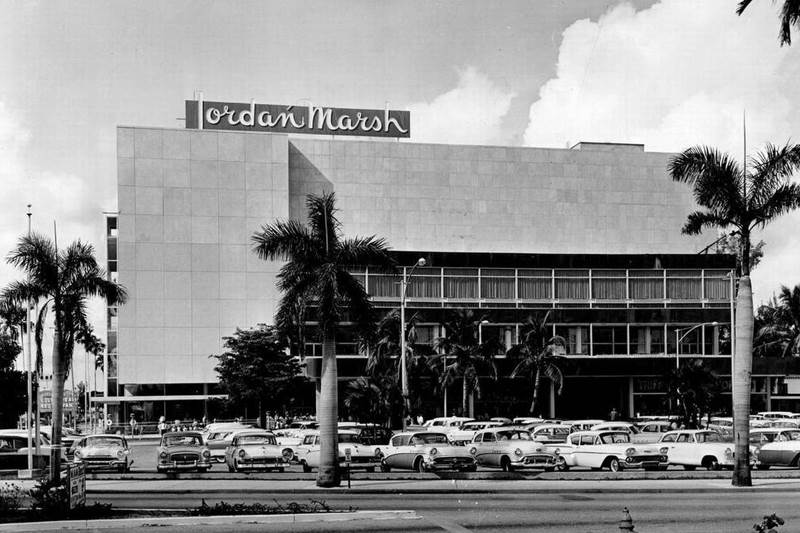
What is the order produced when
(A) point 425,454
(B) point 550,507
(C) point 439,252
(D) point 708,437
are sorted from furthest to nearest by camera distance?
1. (C) point 439,252
2. (D) point 708,437
3. (A) point 425,454
4. (B) point 550,507

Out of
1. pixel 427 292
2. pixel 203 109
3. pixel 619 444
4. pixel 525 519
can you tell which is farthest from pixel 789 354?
pixel 525 519

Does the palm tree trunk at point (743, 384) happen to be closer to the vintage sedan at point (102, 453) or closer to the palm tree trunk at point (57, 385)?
the vintage sedan at point (102, 453)

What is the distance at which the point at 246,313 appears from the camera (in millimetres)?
92625

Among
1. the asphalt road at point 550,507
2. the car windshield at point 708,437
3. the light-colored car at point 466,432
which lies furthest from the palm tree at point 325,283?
the light-colored car at point 466,432

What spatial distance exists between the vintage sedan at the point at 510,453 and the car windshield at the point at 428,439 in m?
1.21

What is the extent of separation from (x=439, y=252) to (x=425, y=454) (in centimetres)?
6163

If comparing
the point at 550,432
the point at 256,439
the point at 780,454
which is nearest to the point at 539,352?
the point at 550,432

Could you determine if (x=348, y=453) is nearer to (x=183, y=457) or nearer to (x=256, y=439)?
(x=256, y=439)

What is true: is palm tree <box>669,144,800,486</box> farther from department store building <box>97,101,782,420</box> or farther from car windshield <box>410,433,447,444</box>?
department store building <box>97,101,782,420</box>

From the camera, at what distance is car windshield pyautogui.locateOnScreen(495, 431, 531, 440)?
116 ft

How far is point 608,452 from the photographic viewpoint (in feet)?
108

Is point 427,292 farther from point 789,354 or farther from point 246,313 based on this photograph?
point 789,354

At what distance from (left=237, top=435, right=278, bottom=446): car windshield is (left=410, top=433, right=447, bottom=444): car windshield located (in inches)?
206

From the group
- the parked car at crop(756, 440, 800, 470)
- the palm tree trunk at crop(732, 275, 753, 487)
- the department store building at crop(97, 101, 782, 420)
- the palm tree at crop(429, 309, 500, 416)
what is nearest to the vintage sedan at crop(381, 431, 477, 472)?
the palm tree trunk at crop(732, 275, 753, 487)
